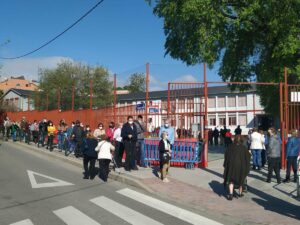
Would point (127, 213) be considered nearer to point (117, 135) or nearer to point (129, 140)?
point (129, 140)

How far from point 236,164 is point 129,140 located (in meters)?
4.87

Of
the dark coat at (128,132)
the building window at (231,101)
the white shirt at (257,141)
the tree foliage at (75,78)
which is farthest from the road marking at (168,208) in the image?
the building window at (231,101)

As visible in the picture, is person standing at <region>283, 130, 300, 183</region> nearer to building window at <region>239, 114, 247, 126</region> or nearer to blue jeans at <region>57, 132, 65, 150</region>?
blue jeans at <region>57, 132, 65, 150</region>

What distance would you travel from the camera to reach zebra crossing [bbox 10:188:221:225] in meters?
8.27

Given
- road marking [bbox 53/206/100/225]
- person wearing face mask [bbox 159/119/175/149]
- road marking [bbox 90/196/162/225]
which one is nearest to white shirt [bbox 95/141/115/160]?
person wearing face mask [bbox 159/119/175/149]

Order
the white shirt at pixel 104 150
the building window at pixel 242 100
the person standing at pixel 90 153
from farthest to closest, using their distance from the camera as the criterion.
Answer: the building window at pixel 242 100 < the person standing at pixel 90 153 < the white shirt at pixel 104 150

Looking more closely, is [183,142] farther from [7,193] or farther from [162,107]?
[7,193]

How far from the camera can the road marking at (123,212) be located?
8.34m

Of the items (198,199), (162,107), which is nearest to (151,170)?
(162,107)

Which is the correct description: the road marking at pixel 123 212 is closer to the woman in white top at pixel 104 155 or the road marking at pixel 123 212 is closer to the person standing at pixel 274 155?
the woman in white top at pixel 104 155

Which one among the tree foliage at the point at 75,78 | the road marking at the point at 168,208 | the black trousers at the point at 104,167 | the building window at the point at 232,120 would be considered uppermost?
the tree foliage at the point at 75,78

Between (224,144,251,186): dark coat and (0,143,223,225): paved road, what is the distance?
1.69m

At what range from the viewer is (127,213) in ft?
29.6

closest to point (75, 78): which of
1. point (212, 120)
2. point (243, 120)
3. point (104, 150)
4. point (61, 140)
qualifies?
point (212, 120)
